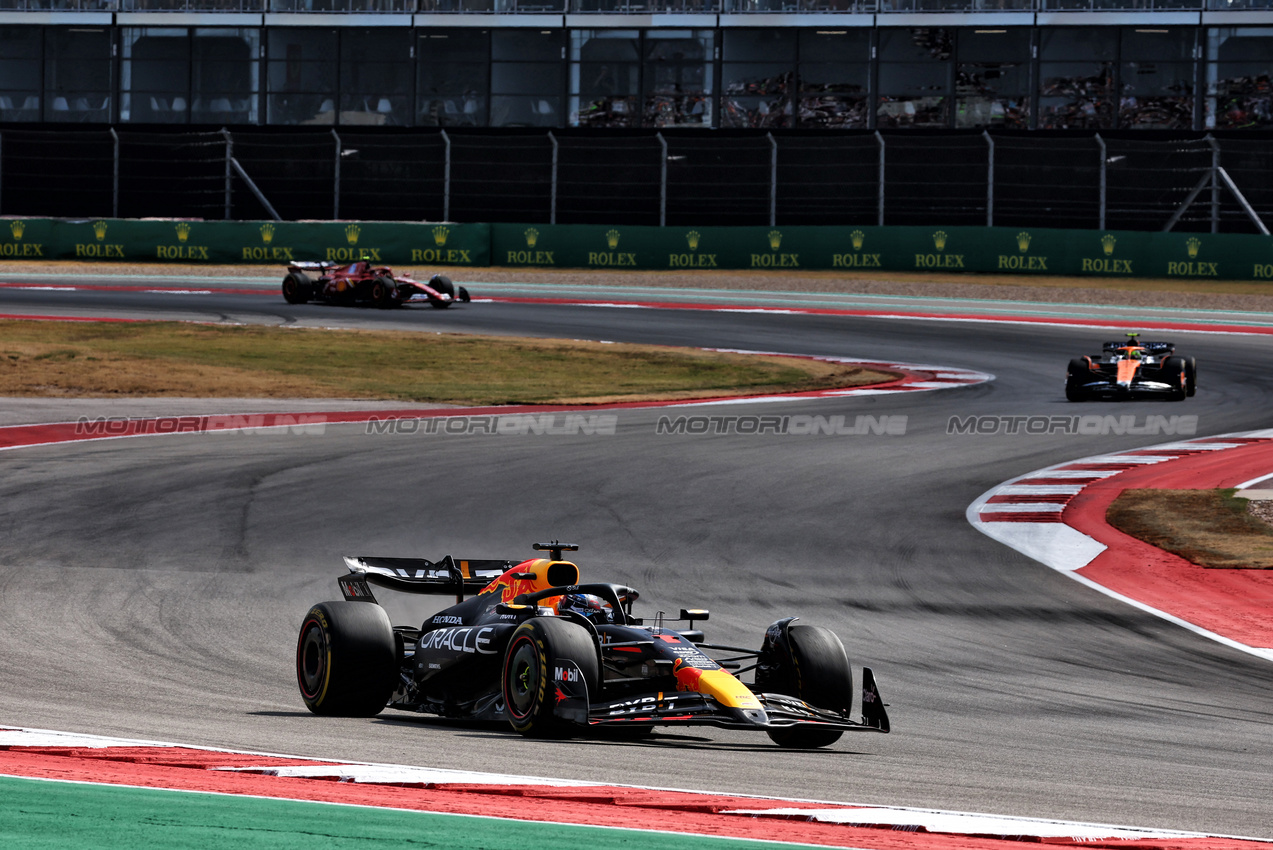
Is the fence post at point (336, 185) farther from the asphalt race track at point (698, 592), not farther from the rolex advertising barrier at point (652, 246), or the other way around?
the asphalt race track at point (698, 592)

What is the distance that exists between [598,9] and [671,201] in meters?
8.72

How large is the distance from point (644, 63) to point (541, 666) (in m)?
43.3

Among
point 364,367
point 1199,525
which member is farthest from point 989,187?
point 1199,525

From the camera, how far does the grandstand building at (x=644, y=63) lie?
45438mm

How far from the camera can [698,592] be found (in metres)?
11.3

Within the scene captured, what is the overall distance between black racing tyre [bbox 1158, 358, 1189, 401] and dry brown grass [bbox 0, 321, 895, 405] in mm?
4620

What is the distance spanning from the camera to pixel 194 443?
1752 centimetres

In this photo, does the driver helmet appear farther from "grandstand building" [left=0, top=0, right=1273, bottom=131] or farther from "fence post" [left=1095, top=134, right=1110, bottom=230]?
"grandstand building" [left=0, top=0, right=1273, bottom=131]

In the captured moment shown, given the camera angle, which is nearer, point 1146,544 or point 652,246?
point 1146,544

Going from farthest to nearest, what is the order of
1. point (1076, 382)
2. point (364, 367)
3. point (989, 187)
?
point (989, 187), point (364, 367), point (1076, 382)

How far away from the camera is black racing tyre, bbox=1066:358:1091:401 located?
2255 cm

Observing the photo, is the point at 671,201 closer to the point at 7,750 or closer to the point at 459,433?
the point at 459,433

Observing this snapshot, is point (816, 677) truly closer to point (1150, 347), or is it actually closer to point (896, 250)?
point (1150, 347)

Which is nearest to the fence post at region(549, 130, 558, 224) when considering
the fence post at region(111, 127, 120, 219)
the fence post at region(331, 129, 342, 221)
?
the fence post at region(331, 129, 342, 221)
